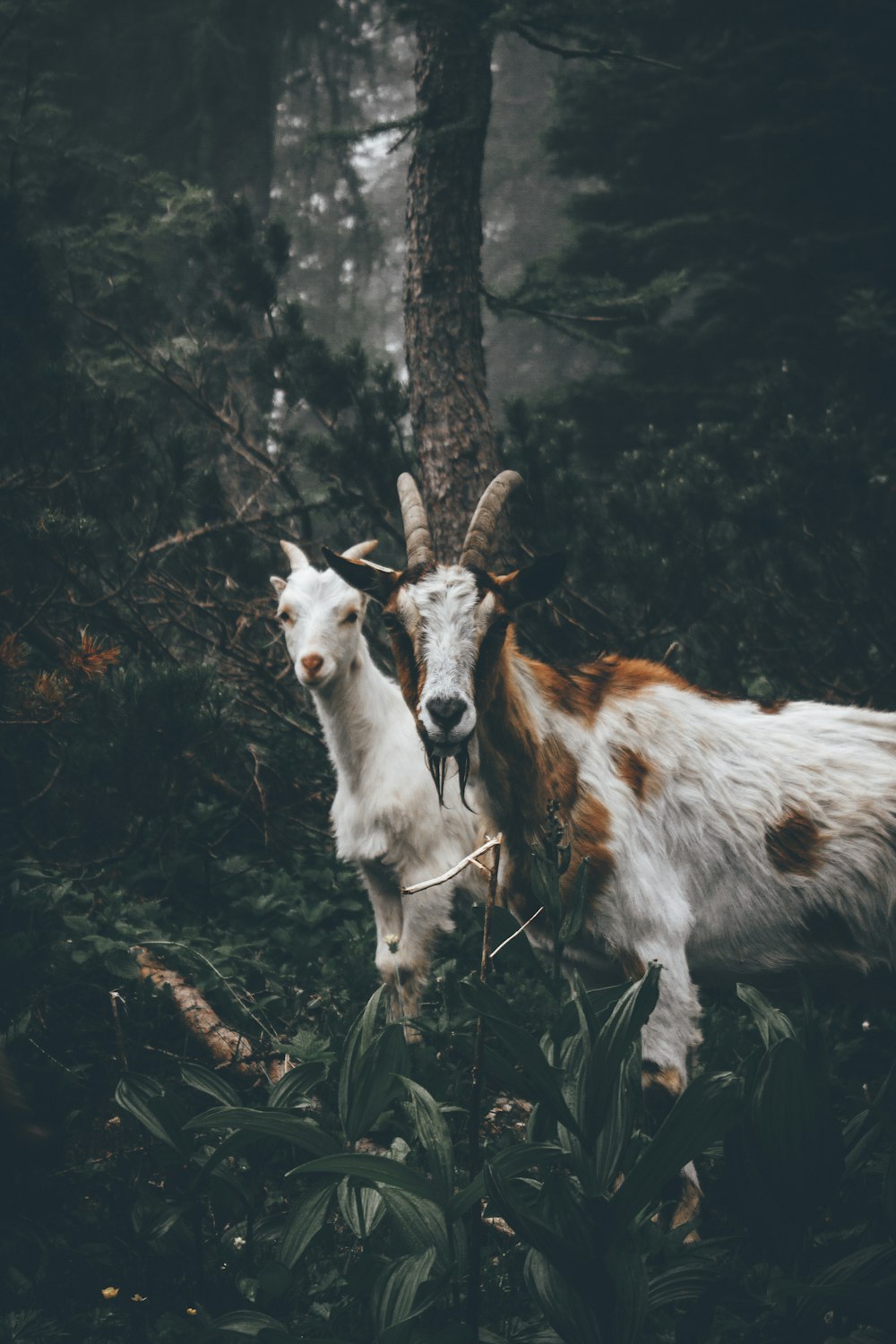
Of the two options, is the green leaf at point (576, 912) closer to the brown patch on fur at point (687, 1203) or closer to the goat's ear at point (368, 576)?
the brown patch on fur at point (687, 1203)

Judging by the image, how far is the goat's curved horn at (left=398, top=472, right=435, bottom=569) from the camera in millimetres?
3695

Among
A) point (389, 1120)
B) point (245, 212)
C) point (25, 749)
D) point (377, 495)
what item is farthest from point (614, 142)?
point (389, 1120)

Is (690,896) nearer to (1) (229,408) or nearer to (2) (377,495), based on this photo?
(2) (377,495)

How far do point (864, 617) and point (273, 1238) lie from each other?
18.8 ft

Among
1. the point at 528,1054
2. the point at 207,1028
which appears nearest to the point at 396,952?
the point at 207,1028

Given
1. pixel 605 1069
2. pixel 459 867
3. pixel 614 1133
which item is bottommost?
pixel 614 1133

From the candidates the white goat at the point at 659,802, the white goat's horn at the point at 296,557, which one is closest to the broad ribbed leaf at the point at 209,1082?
the white goat at the point at 659,802

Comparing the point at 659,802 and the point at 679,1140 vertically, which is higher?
the point at 679,1140

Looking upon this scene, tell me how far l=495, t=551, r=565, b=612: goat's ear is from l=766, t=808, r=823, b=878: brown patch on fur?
1.35 metres

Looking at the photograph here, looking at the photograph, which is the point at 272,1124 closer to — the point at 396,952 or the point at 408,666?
the point at 408,666

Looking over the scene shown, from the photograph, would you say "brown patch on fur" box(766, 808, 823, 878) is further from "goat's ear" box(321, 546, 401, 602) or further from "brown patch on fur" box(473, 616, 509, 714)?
"goat's ear" box(321, 546, 401, 602)

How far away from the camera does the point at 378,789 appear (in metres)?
4.62

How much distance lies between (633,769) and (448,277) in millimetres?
4225

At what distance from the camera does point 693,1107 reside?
1.63m
